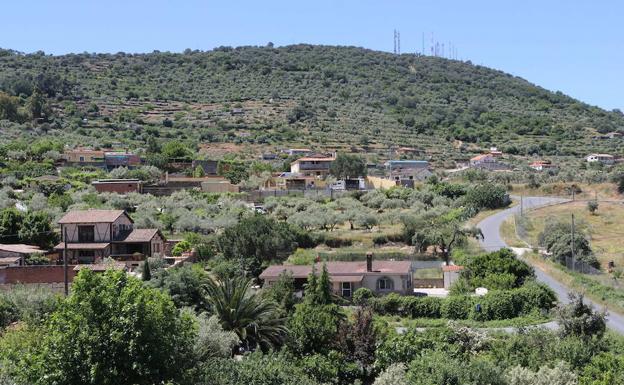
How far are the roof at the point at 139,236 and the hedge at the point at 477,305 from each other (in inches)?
644

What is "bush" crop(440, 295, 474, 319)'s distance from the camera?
36.1 m

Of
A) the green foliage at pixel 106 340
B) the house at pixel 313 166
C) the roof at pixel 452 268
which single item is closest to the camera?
the green foliage at pixel 106 340

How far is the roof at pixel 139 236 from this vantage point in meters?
47.9

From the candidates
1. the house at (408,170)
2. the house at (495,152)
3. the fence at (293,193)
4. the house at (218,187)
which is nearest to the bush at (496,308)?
the fence at (293,193)

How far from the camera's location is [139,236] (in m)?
48.6

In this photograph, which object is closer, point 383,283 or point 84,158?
point 383,283

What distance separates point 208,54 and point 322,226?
136m

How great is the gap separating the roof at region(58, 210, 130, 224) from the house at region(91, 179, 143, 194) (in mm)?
21443

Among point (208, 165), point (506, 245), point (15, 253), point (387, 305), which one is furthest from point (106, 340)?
point (208, 165)

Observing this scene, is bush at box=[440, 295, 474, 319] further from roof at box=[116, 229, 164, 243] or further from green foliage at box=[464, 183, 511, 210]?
green foliage at box=[464, 183, 511, 210]

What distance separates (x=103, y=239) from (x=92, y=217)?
162 cm

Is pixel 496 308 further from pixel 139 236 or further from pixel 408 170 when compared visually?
pixel 408 170

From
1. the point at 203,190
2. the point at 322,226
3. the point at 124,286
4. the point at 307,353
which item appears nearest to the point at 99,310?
the point at 124,286

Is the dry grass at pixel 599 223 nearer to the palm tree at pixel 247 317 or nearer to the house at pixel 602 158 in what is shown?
the palm tree at pixel 247 317
